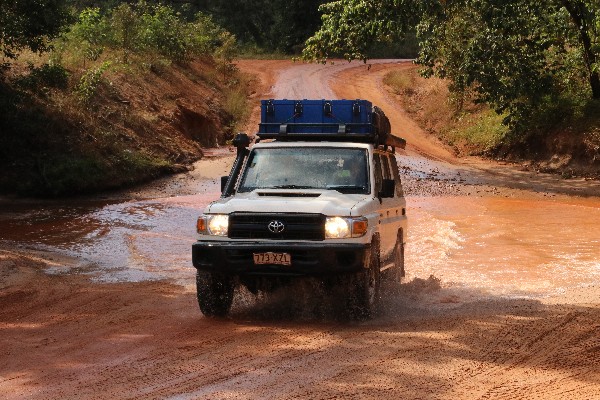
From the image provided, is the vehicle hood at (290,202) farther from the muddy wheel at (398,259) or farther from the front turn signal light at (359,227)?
the muddy wheel at (398,259)

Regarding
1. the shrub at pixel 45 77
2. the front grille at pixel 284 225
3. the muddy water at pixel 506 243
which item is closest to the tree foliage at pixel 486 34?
the muddy water at pixel 506 243

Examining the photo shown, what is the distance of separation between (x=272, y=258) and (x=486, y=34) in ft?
61.5

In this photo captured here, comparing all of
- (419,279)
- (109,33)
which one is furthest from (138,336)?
(109,33)

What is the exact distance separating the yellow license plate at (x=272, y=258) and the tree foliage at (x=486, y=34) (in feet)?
54.2

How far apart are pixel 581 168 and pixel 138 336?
22.0m

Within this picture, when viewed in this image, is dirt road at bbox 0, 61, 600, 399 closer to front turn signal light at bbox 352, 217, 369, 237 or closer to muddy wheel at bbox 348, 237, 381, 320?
muddy wheel at bbox 348, 237, 381, 320

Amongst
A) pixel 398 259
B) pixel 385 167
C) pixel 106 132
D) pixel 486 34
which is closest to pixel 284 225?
pixel 385 167

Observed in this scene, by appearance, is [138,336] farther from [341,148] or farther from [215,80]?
[215,80]

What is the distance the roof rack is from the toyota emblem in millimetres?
2016

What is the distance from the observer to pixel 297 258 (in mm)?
9180

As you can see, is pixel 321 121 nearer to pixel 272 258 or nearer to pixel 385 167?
pixel 385 167

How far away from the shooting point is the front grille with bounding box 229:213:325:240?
9205 millimetres

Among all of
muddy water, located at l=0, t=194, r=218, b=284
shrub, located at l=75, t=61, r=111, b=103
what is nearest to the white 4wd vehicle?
muddy water, located at l=0, t=194, r=218, b=284

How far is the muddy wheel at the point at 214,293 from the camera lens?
383 inches
